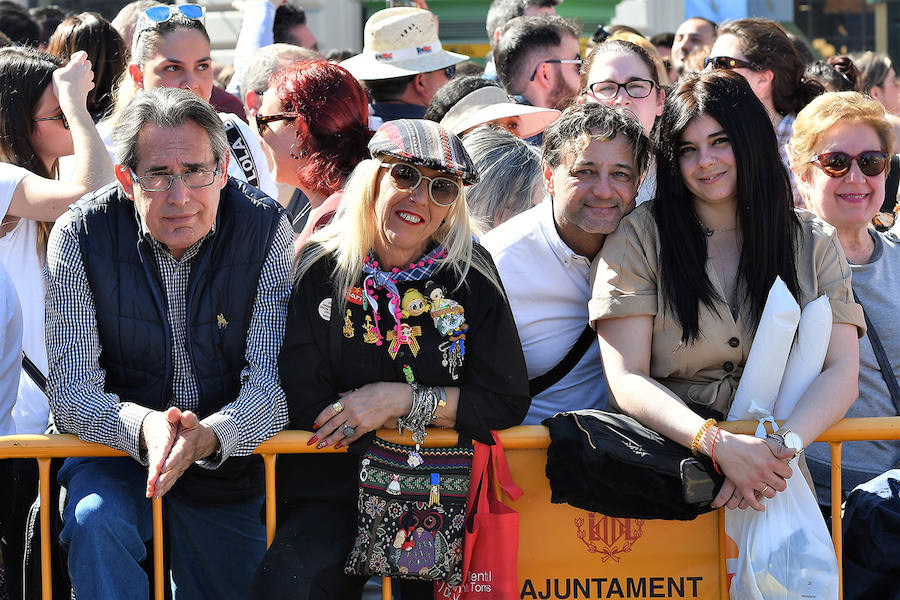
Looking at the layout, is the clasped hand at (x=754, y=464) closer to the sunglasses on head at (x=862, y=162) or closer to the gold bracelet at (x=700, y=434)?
the gold bracelet at (x=700, y=434)

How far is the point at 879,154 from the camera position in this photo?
3898 mm

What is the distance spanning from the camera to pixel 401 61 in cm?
626

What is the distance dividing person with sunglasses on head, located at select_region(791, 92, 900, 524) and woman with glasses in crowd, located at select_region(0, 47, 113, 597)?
263 centimetres

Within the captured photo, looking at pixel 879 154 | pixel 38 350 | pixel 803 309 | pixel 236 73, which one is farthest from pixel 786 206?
pixel 236 73

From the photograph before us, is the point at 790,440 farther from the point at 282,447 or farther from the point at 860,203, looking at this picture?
the point at 282,447

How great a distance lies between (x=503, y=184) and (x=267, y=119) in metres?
0.97

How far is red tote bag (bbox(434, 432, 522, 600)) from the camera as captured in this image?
3164 mm

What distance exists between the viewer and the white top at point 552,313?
3.56m

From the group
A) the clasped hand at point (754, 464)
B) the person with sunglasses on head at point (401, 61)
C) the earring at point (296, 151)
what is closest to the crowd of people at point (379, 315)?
the clasped hand at point (754, 464)

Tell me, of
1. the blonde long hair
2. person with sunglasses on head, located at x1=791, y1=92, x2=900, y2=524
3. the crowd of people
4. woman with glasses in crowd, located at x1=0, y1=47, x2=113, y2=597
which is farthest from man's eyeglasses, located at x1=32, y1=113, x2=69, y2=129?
person with sunglasses on head, located at x1=791, y1=92, x2=900, y2=524

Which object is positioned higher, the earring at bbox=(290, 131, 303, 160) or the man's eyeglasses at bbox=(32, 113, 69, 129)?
the man's eyeglasses at bbox=(32, 113, 69, 129)

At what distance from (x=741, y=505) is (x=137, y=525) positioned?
180cm

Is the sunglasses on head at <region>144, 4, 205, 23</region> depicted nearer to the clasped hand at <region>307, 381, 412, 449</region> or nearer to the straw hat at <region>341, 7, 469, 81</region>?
the straw hat at <region>341, 7, 469, 81</region>

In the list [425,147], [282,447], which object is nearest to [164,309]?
[282,447]
